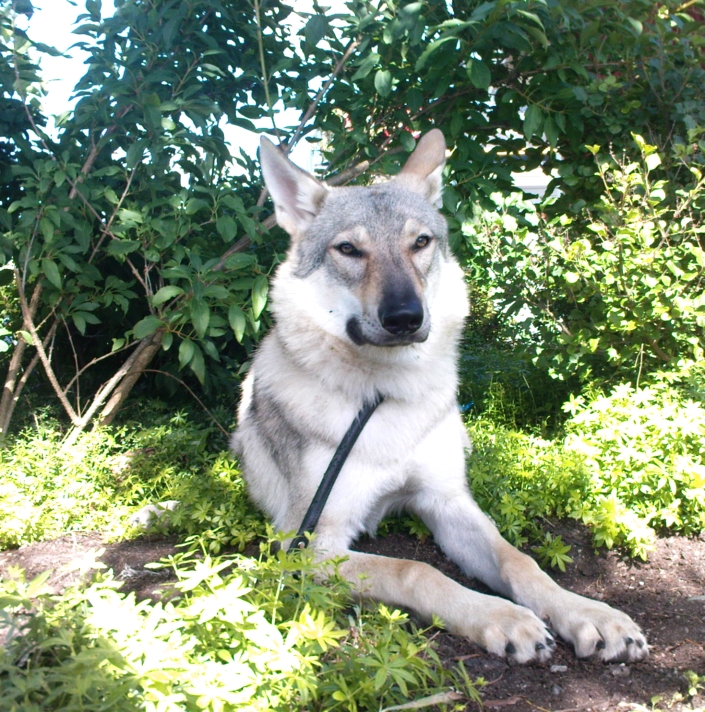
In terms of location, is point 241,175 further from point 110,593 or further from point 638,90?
point 110,593

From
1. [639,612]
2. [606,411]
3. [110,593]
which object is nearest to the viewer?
[110,593]

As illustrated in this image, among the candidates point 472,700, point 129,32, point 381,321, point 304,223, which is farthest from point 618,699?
point 129,32

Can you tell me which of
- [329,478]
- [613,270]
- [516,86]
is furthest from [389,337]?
[516,86]

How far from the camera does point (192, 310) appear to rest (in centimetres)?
377

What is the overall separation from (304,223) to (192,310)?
2.96 ft

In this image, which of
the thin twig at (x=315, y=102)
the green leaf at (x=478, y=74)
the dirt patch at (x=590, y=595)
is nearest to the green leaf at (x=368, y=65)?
the thin twig at (x=315, y=102)

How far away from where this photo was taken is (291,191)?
327 cm

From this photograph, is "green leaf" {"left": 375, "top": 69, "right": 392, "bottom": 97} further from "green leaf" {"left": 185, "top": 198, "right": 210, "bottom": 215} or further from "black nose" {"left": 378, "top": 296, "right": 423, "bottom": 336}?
"black nose" {"left": 378, "top": 296, "right": 423, "bottom": 336}

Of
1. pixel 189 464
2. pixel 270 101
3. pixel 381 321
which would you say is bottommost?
pixel 189 464

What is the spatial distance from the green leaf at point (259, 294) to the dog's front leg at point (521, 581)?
4.76ft

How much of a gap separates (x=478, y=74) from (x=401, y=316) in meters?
1.86

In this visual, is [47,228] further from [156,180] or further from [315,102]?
[315,102]

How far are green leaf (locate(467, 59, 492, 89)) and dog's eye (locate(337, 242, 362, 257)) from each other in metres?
1.41

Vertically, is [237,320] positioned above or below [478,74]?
below
